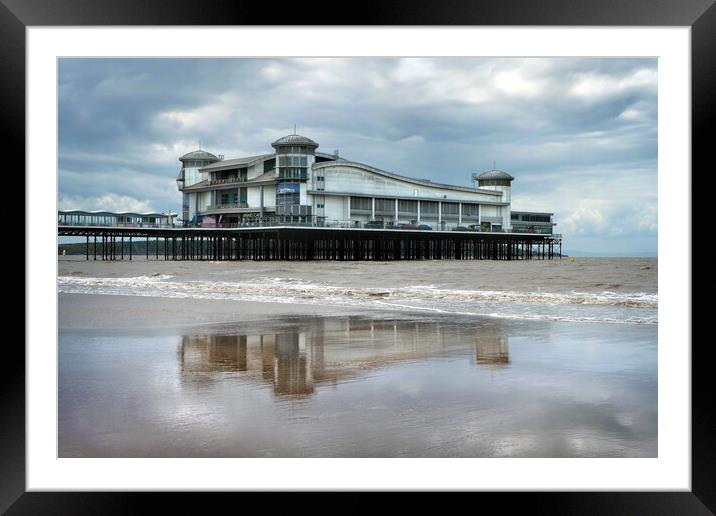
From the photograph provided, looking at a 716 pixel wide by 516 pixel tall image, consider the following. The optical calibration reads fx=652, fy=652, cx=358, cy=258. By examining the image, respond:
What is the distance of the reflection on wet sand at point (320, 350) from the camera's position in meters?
4.42

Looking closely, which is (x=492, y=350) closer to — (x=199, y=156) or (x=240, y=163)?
(x=240, y=163)

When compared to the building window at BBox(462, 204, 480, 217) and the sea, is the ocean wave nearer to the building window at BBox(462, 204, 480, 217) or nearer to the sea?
the sea

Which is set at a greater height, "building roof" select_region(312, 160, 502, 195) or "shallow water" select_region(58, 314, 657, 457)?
"building roof" select_region(312, 160, 502, 195)

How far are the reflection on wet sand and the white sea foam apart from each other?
189 centimetres

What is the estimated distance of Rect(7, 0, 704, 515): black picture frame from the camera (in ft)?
7.79

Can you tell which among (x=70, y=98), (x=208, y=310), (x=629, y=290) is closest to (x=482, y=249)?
(x=70, y=98)

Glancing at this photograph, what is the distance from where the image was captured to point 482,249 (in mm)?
41312

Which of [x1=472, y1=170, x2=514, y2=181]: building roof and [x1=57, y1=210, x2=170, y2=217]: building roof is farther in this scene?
[x1=472, y1=170, x2=514, y2=181]: building roof

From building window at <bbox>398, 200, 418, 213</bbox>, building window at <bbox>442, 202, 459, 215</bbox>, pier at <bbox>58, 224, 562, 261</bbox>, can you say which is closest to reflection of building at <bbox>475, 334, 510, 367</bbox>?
pier at <bbox>58, 224, 562, 261</bbox>
